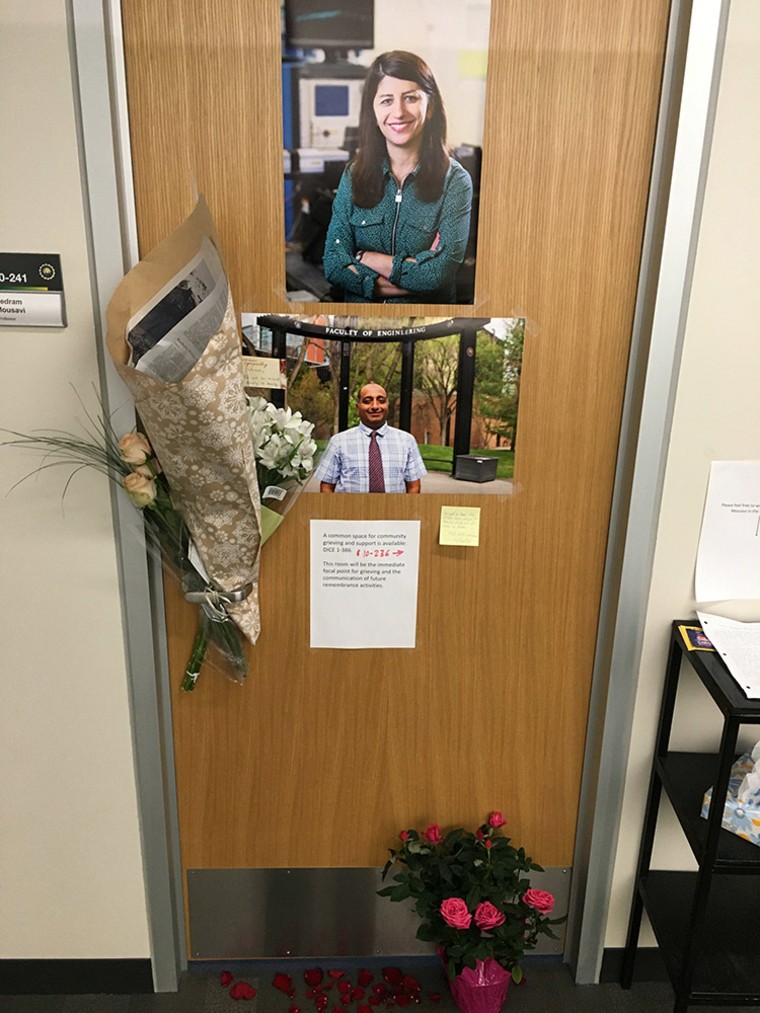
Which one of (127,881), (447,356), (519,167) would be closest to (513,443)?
(447,356)

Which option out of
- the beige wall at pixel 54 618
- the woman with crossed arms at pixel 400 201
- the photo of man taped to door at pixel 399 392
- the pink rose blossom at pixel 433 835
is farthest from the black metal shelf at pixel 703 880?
the beige wall at pixel 54 618

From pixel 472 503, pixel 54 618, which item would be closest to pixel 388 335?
pixel 472 503

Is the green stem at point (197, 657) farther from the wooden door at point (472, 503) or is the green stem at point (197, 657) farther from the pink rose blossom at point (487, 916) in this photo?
the pink rose blossom at point (487, 916)

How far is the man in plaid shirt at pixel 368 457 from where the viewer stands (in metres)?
1.54

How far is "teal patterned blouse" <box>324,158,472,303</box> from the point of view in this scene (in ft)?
4.68

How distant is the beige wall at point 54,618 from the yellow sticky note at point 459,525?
68cm

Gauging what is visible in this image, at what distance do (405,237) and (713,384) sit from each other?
65 cm

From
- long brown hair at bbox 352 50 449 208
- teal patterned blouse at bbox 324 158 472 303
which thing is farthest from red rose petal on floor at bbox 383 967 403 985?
long brown hair at bbox 352 50 449 208

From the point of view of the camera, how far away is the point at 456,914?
1600 millimetres

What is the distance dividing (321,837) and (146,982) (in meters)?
0.55

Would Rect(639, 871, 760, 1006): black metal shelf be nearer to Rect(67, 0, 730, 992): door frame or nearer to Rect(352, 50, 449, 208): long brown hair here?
Rect(67, 0, 730, 992): door frame

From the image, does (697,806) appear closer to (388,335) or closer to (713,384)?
(713,384)

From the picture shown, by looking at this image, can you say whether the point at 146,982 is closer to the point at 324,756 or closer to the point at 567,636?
the point at 324,756

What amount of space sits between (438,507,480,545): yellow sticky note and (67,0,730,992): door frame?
289 mm
